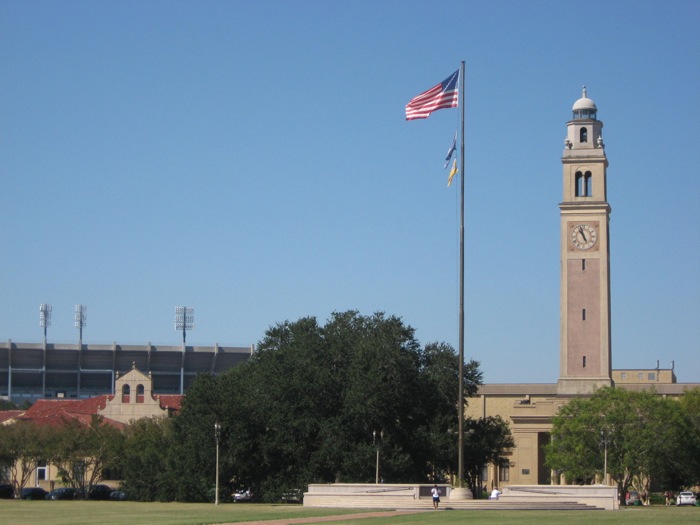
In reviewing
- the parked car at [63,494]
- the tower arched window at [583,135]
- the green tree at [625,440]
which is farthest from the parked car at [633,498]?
the parked car at [63,494]

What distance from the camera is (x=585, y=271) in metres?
111

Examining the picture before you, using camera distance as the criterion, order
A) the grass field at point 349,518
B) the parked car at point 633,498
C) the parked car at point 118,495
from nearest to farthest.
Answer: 1. the grass field at point 349,518
2. the parked car at point 633,498
3. the parked car at point 118,495

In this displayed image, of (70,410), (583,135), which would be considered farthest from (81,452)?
(583,135)

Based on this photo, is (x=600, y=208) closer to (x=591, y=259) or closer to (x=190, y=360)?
(x=591, y=259)

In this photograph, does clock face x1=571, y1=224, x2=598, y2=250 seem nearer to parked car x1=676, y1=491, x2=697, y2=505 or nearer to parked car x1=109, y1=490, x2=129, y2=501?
parked car x1=676, y1=491, x2=697, y2=505

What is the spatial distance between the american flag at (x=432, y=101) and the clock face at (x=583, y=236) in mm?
56283

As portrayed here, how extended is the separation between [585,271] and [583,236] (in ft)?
10.4

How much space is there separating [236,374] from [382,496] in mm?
28593

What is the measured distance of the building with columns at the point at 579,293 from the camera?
4318 inches

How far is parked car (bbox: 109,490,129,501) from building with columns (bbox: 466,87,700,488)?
3103 cm

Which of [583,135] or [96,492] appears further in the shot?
[583,135]

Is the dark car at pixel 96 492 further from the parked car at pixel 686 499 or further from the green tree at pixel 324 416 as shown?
the parked car at pixel 686 499

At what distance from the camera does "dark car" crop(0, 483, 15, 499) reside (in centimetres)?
9175

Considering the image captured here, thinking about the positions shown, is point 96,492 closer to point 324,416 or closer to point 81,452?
point 81,452
